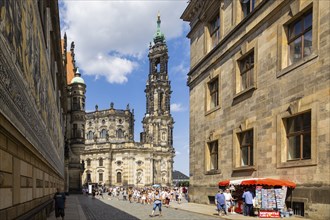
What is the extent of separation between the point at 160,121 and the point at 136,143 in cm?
911

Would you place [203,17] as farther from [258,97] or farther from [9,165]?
[9,165]

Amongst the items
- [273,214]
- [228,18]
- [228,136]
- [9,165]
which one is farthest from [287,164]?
[9,165]

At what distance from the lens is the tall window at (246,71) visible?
2133 cm

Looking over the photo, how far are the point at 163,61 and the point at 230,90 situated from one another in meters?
88.1

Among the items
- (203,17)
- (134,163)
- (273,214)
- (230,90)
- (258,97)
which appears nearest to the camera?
(273,214)

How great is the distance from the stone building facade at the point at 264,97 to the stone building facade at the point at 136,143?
7186 centimetres

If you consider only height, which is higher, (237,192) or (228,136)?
(228,136)

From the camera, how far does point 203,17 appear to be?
28.8 metres

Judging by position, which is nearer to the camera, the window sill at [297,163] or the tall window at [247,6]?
the window sill at [297,163]

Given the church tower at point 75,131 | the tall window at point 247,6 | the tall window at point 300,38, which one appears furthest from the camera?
the church tower at point 75,131

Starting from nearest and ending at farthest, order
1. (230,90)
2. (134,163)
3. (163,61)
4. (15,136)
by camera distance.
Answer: (15,136), (230,90), (134,163), (163,61)

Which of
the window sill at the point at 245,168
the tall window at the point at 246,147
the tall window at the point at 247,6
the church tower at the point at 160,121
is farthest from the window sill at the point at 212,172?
the church tower at the point at 160,121

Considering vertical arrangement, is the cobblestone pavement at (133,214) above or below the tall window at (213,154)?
below

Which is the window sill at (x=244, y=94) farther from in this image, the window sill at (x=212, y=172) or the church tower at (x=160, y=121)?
the church tower at (x=160, y=121)
